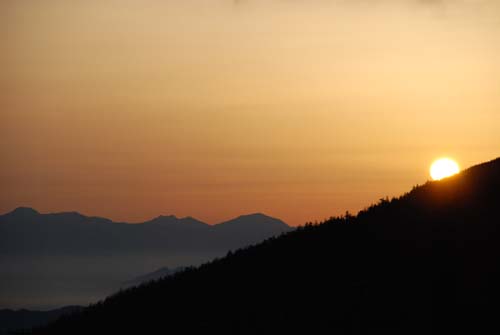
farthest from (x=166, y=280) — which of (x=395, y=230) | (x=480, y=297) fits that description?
(x=480, y=297)

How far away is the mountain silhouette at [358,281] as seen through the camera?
83.4 ft

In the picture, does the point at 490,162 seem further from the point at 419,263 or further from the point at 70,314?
the point at 70,314

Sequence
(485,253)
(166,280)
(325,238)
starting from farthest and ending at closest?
(166,280) < (325,238) < (485,253)

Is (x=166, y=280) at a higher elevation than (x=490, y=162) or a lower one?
lower

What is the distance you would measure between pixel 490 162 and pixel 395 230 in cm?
984

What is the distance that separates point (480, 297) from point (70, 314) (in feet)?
68.2

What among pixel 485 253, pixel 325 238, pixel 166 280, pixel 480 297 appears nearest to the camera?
pixel 480 297

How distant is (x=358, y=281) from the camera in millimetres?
28297

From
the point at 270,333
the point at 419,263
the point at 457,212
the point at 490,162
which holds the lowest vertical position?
the point at 270,333

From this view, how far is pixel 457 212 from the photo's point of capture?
32.4 metres

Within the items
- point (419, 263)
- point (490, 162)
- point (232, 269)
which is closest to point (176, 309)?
point (232, 269)

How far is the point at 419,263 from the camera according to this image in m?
28.6

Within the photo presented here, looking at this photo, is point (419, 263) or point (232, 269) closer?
point (419, 263)

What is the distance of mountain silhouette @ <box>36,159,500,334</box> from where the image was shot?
1001 inches
